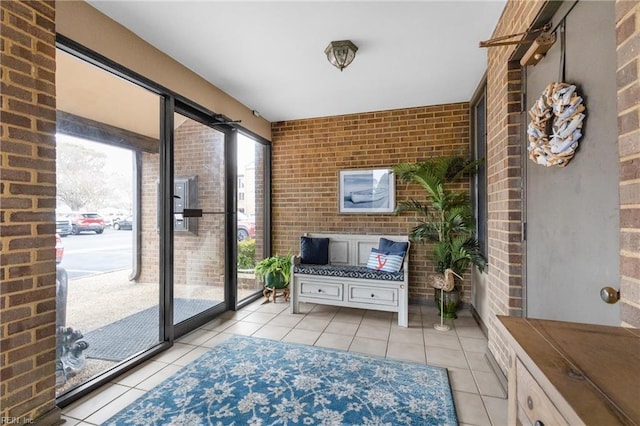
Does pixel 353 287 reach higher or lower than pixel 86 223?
lower

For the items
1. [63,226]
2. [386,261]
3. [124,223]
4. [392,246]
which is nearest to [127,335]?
[124,223]

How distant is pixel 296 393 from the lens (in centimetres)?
187

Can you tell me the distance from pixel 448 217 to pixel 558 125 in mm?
1998

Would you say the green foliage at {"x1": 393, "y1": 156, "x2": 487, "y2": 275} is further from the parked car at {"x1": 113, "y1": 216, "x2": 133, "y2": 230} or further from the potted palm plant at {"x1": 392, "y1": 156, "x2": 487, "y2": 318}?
the parked car at {"x1": 113, "y1": 216, "x2": 133, "y2": 230}

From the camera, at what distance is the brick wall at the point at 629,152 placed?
0.75 metres

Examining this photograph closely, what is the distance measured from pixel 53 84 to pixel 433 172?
3293mm

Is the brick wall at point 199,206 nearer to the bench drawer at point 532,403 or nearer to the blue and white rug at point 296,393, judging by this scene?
the blue and white rug at point 296,393

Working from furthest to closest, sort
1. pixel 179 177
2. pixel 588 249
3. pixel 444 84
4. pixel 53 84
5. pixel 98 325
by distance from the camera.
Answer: pixel 444 84
pixel 179 177
pixel 98 325
pixel 53 84
pixel 588 249

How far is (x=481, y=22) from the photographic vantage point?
82.3 inches

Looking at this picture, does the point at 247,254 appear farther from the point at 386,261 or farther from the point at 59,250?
the point at 59,250

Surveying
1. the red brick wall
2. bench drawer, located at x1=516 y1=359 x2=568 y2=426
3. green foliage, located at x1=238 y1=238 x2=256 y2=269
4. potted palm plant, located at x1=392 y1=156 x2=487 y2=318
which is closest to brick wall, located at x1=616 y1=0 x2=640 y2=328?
the red brick wall

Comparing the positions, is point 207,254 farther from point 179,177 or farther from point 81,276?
point 81,276

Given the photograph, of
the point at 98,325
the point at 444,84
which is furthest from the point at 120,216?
the point at 444,84

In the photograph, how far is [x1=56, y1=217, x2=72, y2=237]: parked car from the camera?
184 cm
